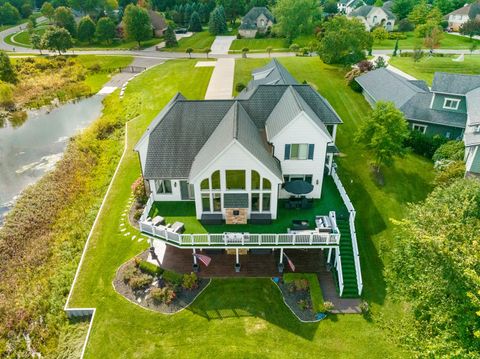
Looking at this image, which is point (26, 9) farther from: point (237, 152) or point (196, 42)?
point (237, 152)

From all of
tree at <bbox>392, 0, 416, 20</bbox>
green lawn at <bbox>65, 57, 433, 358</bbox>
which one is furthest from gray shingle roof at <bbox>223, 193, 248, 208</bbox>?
tree at <bbox>392, 0, 416, 20</bbox>

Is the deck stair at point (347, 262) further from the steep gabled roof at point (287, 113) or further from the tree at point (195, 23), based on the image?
the tree at point (195, 23)

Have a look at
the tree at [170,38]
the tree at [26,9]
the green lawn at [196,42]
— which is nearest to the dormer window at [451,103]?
the green lawn at [196,42]

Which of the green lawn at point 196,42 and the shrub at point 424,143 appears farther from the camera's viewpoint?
the green lawn at point 196,42

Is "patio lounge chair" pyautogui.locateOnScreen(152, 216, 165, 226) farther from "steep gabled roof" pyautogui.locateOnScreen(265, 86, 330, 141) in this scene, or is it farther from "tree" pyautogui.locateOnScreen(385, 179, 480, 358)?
"tree" pyautogui.locateOnScreen(385, 179, 480, 358)

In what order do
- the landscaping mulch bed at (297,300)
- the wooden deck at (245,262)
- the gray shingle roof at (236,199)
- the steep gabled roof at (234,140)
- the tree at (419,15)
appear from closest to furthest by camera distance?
the landscaping mulch bed at (297,300) < the steep gabled roof at (234,140) < the gray shingle roof at (236,199) < the wooden deck at (245,262) < the tree at (419,15)

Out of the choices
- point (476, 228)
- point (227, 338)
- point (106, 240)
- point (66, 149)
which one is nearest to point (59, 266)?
point (106, 240)
